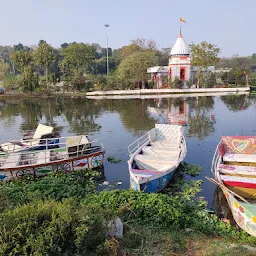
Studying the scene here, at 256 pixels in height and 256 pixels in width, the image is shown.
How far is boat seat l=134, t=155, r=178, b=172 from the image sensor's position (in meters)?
9.95

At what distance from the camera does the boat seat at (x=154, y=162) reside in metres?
9.95

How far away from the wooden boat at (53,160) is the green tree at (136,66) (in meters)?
36.9

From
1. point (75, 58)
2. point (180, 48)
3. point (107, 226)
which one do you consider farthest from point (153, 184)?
point (75, 58)

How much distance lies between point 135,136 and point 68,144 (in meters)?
6.41

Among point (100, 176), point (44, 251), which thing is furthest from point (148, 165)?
point (44, 251)

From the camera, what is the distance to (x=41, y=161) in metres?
10.7

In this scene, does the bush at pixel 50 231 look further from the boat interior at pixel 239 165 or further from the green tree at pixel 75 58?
the green tree at pixel 75 58

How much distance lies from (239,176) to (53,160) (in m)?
7.29

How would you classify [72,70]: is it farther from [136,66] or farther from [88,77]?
[136,66]

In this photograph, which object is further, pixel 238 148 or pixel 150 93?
pixel 150 93

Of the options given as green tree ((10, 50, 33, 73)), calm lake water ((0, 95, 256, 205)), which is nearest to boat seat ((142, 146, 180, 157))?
calm lake water ((0, 95, 256, 205))

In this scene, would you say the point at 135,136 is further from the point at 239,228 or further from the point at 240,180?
the point at 239,228

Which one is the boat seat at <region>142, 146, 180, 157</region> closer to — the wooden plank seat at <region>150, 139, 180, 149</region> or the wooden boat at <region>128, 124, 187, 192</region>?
the wooden boat at <region>128, 124, 187, 192</region>

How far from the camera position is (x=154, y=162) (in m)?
10.2
